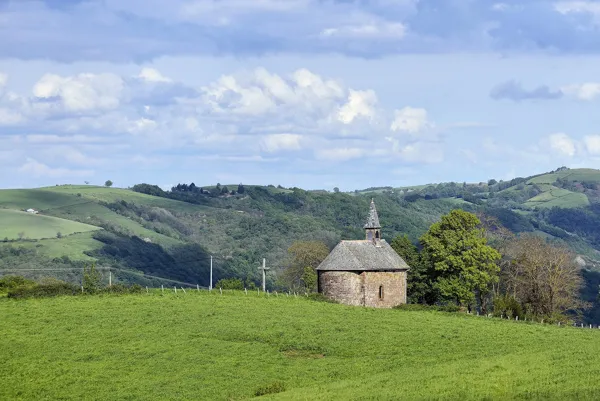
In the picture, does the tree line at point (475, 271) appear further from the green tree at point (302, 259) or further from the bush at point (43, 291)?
the bush at point (43, 291)

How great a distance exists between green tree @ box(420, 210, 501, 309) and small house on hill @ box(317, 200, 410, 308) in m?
5.02

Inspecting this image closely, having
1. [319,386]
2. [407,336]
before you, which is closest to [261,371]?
[319,386]

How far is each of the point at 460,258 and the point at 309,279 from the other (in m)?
24.6

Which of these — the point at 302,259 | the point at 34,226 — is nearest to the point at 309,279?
the point at 302,259

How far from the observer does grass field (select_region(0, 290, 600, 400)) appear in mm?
42938

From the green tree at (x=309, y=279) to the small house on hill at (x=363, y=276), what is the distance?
22.9 m

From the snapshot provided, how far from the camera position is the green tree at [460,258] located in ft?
277

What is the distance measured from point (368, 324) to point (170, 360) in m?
15.4

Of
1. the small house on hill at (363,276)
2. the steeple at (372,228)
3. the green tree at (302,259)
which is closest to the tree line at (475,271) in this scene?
the steeple at (372,228)

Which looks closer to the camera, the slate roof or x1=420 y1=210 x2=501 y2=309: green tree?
the slate roof

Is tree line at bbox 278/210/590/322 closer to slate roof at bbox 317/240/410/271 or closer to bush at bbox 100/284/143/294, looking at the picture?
slate roof at bbox 317/240/410/271

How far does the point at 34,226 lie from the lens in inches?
6895

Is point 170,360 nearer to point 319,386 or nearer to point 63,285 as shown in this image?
point 319,386

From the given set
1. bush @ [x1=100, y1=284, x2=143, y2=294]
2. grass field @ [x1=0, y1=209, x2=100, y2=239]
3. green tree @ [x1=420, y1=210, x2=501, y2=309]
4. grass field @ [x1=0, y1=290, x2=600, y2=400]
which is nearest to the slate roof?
green tree @ [x1=420, y1=210, x2=501, y2=309]
